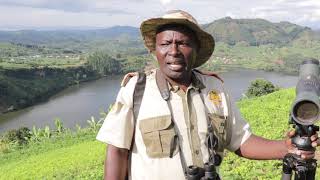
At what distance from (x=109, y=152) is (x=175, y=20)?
856 mm

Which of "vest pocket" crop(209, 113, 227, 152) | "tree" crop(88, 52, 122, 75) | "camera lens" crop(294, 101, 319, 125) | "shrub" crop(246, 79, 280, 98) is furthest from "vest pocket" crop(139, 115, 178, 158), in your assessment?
"tree" crop(88, 52, 122, 75)

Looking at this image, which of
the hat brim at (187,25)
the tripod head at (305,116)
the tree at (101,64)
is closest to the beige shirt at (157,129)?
the hat brim at (187,25)

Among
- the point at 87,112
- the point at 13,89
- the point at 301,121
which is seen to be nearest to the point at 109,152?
the point at 301,121

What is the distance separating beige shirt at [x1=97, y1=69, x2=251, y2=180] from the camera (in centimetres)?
249

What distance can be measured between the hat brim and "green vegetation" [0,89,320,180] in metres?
4.34

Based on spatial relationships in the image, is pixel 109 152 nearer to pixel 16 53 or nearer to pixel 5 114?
pixel 5 114

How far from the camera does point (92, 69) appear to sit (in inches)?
5020

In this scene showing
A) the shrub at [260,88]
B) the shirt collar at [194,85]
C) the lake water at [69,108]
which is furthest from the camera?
the lake water at [69,108]

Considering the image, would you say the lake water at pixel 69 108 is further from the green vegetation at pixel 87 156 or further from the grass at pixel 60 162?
the grass at pixel 60 162

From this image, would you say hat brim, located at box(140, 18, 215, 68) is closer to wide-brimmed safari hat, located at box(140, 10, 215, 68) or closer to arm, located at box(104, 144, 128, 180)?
wide-brimmed safari hat, located at box(140, 10, 215, 68)

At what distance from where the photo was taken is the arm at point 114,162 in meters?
2.51

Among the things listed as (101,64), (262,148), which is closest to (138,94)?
(262,148)

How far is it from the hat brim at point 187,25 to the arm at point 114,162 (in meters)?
0.73

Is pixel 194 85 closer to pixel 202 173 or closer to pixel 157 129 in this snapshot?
pixel 157 129
